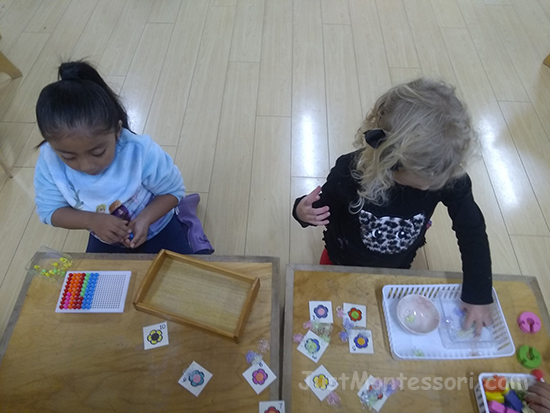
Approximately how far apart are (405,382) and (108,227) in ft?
2.76

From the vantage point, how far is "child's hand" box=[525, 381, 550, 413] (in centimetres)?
67

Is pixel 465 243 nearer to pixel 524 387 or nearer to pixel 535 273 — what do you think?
pixel 524 387

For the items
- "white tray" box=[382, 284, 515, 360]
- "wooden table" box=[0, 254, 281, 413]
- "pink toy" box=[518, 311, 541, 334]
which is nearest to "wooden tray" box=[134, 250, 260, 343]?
"wooden table" box=[0, 254, 281, 413]

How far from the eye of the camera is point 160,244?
47.6 inches

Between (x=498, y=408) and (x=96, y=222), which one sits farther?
(x=96, y=222)

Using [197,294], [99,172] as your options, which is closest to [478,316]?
[197,294]

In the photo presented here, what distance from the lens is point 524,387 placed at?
73 cm

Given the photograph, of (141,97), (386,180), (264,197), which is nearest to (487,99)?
(264,197)

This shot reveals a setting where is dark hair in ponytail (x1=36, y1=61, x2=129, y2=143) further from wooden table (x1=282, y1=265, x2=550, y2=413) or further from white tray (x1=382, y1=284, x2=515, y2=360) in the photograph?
white tray (x1=382, y1=284, x2=515, y2=360)

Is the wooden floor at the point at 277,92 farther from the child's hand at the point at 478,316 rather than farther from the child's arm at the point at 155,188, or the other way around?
the child's hand at the point at 478,316

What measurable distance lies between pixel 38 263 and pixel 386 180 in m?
0.87

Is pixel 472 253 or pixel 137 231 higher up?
pixel 472 253

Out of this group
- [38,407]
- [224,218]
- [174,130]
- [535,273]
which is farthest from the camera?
[174,130]

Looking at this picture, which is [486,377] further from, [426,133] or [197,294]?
[197,294]
